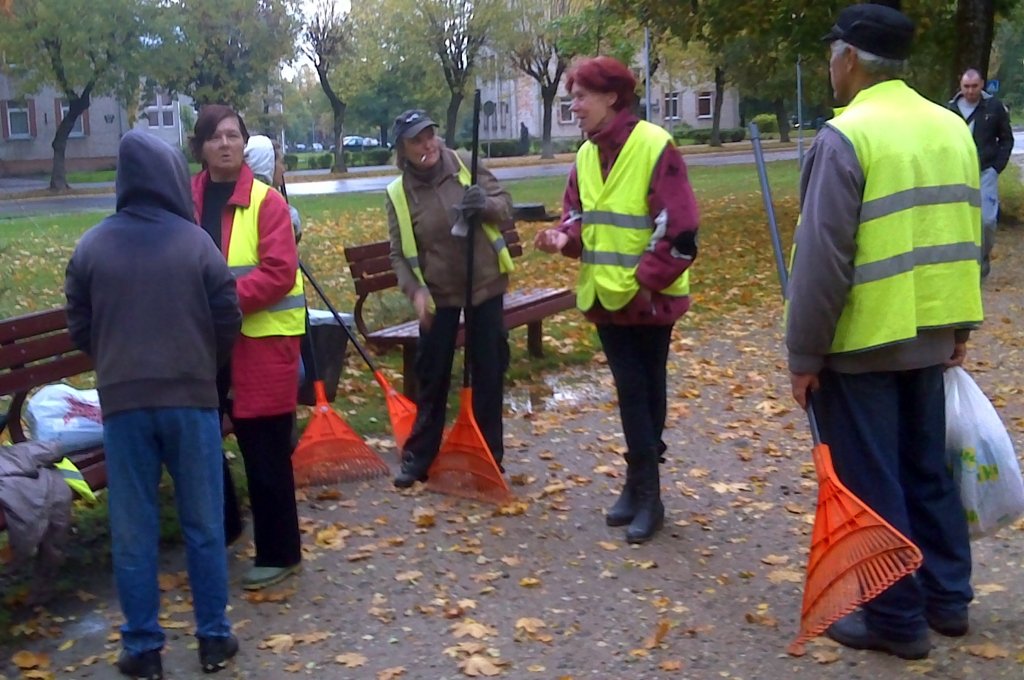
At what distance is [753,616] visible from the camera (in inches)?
183

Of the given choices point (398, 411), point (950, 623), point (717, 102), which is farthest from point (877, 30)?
point (717, 102)

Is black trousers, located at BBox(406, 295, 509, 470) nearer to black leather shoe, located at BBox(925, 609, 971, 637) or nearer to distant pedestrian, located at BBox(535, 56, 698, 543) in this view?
distant pedestrian, located at BBox(535, 56, 698, 543)

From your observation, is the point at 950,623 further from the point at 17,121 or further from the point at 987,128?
the point at 17,121

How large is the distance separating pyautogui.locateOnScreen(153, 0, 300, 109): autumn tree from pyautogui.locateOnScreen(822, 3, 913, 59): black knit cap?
42.7m

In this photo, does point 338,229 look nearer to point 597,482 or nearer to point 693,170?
point 597,482

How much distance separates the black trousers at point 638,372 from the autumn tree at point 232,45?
1630 inches

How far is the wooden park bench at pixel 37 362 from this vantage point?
521 centimetres

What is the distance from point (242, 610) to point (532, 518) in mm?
1551

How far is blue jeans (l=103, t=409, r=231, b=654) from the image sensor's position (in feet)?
13.6

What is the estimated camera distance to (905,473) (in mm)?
4316

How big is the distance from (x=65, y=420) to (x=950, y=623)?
12.2ft

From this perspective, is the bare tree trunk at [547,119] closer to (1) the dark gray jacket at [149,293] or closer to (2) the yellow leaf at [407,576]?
(2) the yellow leaf at [407,576]

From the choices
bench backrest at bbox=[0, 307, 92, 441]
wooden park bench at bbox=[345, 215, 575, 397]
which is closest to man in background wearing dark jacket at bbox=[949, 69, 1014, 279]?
wooden park bench at bbox=[345, 215, 575, 397]

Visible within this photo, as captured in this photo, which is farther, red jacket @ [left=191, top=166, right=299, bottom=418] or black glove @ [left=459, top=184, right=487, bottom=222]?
black glove @ [left=459, top=184, right=487, bottom=222]
